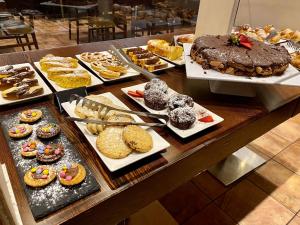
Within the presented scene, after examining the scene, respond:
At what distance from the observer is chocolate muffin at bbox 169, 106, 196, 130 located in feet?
2.45

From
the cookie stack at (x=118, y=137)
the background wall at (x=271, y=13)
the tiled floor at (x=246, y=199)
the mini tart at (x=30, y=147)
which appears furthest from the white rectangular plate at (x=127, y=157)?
the background wall at (x=271, y=13)

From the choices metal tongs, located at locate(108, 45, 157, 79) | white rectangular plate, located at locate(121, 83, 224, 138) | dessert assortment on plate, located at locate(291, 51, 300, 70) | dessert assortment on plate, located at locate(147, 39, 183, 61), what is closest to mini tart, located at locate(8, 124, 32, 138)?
white rectangular plate, located at locate(121, 83, 224, 138)

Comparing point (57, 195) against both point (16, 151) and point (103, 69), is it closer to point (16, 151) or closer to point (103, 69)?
point (16, 151)

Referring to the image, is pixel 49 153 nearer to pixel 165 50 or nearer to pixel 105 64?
pixel 105 64

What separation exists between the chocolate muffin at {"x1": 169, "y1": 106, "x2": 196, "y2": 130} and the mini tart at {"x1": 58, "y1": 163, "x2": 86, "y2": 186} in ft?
1.01

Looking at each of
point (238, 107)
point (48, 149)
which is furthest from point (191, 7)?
point (48, 149)

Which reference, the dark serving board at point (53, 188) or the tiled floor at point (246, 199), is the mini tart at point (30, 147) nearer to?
the dark serving board at point (53, 188)

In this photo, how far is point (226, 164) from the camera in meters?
1.85

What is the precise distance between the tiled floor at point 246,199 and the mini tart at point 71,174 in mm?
1029

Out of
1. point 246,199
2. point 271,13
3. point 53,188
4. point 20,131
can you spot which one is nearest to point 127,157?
point 53,188

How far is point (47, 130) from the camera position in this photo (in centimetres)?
69

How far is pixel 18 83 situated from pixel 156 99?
0.49m

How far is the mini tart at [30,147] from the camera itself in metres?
0.63

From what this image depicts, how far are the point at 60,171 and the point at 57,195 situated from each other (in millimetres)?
65
